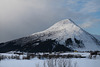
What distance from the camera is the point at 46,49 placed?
186 metres

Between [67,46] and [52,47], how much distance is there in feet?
54.9

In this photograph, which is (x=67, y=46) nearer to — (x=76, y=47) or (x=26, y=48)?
(x=76, y=47)

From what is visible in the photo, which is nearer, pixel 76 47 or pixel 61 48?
pixel 61 48

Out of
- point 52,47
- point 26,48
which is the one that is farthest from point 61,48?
point 26,48

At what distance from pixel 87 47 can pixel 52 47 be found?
122ft

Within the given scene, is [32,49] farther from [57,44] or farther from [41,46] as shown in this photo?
[57,44]

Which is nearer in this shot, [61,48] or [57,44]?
[61,48]

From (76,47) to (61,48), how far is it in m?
20.7

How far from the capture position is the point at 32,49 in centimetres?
19212

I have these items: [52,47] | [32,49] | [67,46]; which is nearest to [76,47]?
[67,46]

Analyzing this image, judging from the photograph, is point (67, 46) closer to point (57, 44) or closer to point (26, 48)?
point (57, 44)

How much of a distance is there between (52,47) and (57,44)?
1091cm

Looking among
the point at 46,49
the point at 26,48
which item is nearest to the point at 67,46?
the point at 46,49

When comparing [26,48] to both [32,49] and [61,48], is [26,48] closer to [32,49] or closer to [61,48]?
[32,49]
